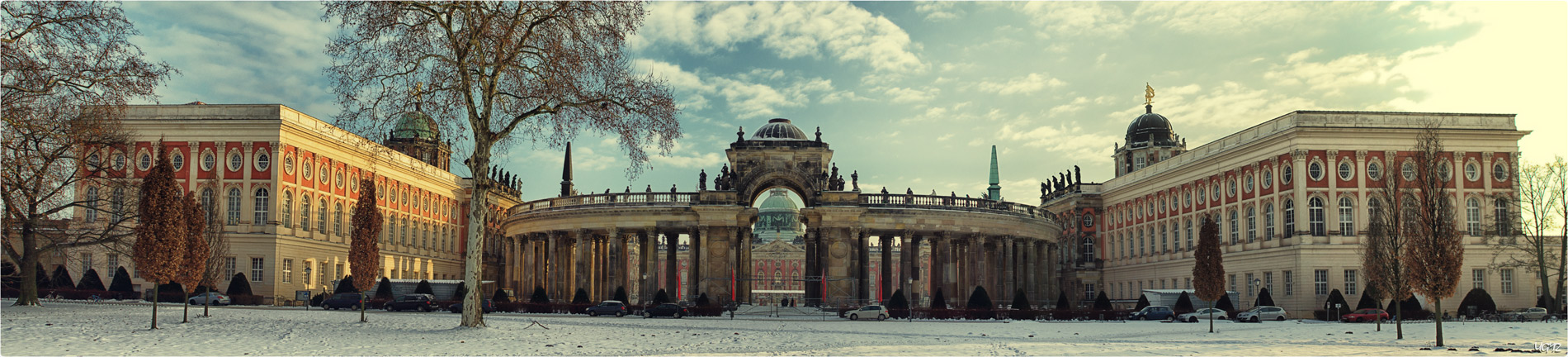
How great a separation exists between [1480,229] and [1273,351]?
4990 cm

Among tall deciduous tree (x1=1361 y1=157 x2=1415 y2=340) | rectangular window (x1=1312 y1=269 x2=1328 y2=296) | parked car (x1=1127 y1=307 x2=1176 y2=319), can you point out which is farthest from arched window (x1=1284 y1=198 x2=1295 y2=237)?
parked car (x1=1127 y1=307 x2=1176 y2=319)

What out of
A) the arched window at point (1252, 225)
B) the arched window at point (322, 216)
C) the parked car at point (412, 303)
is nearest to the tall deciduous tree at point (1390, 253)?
the arched window at point (1252, 225)

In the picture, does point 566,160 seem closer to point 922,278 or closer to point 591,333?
point 922,278

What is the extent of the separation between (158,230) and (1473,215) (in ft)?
229

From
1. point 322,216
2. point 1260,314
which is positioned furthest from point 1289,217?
→ point 322,216

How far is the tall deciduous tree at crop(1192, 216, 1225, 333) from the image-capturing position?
1925 inches

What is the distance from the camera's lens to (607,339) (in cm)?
3166

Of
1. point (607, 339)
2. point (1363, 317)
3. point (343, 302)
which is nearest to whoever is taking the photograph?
point (607, 339)

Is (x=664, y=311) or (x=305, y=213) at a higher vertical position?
(x=305, y=213)

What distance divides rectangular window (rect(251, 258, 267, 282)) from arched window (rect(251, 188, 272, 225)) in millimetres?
2233

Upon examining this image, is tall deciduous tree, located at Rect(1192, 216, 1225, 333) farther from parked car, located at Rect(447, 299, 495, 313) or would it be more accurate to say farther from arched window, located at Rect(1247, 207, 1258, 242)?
parked car, located at Rect(447, 299, 495, 313)

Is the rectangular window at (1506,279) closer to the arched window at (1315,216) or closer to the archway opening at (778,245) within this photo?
the arched window at (1315,216)

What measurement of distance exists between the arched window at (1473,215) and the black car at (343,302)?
2496 inches

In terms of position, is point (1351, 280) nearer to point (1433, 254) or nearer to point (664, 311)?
point (1433, 254)
